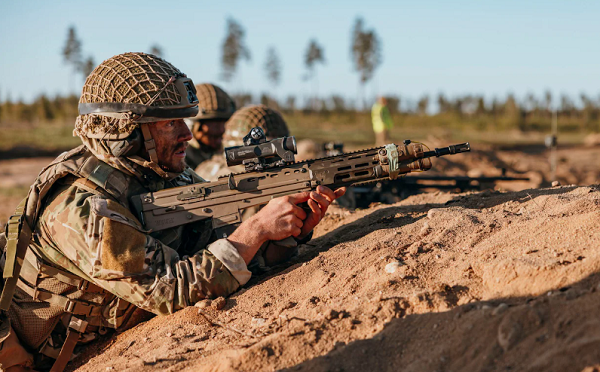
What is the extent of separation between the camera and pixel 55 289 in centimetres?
359

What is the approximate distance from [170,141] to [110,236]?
847mm

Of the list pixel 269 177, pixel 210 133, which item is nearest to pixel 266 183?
pixel 269 177

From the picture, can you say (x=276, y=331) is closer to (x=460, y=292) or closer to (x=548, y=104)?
(x=460, y=292)

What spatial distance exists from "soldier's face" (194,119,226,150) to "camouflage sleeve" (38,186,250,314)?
461 centimetres

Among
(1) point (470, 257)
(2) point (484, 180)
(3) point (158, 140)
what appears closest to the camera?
(1) point (470, 257)

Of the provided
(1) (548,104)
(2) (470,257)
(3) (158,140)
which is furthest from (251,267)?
(1) (548,104)

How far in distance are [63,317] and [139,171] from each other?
108 cm

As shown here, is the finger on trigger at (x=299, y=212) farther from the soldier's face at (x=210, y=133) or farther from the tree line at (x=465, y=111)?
the tree line at (x=465, y=111)

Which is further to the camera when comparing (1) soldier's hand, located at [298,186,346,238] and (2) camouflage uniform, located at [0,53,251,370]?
(1) soldier's hand, located at [298,186,346,238]

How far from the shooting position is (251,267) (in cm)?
405

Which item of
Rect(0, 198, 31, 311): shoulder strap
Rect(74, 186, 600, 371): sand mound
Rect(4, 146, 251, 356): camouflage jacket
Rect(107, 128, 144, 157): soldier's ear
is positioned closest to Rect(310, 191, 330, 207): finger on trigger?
Rect(74, 186, 600, 371): sand mound

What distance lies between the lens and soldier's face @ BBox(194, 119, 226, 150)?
26.6 feet

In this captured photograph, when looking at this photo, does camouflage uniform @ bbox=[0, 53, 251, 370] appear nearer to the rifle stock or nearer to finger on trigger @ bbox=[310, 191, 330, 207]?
the rifle stock

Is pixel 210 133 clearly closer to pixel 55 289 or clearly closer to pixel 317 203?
pixel 317 203
